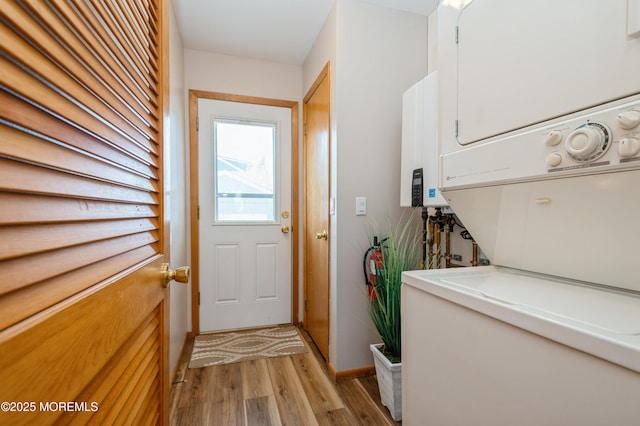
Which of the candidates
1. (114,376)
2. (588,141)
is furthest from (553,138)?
(114,376)

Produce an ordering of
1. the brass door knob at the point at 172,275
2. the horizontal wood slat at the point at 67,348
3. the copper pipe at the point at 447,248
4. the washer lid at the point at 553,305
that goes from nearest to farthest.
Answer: the horizontal wood slat at the point at 67,348 < the washer lid at the point at 553,305 < the brass door knob at the point at 172,275 < the copper pipe at the point at 447,248

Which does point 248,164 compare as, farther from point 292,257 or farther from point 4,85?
point 4,85

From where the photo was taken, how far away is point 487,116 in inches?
34.9

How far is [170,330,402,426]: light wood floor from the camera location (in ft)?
4.85

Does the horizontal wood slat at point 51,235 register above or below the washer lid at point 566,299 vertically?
above

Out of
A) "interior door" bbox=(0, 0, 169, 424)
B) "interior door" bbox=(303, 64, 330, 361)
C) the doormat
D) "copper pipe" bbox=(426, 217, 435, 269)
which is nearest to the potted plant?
"copper pipe" bbox=(426, 217, 435, 269)

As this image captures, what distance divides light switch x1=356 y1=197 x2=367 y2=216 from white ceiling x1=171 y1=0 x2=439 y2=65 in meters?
1.28

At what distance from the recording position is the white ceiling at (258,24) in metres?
1.86

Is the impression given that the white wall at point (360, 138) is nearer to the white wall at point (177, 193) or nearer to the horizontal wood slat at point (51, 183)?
the white wall at point (177, 193)

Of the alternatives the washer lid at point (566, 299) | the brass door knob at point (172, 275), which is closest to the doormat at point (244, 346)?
the brass door knob at point (172, 275)

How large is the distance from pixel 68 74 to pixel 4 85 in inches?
4.9

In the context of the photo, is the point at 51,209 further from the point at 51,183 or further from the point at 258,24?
the point at 258,24

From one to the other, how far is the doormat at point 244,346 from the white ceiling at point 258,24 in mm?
2473

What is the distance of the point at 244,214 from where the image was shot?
2.58 m
